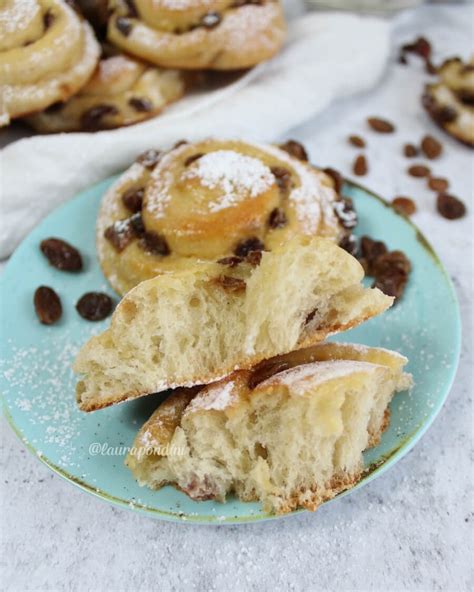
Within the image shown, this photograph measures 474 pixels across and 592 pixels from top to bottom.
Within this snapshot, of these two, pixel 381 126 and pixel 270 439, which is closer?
pixel 270 439

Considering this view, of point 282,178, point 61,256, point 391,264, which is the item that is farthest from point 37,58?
point 391,264

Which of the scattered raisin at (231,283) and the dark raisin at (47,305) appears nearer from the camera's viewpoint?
the scattered raisin at (231,283)

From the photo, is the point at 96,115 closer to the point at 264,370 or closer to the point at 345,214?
the point at 345,214

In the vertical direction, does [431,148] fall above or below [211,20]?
below

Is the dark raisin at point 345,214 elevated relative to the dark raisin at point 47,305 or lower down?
elevated

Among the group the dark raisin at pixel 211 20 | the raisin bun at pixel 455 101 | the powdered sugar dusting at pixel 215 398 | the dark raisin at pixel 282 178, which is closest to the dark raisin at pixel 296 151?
the dark raisin at pixel 282 178

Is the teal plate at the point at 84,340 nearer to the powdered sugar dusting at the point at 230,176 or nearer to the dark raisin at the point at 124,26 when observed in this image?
the powdered sugar dusting at the point at 230,176

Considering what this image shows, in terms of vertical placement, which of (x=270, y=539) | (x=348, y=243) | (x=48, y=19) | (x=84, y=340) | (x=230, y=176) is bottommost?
(x=270, y=539)
